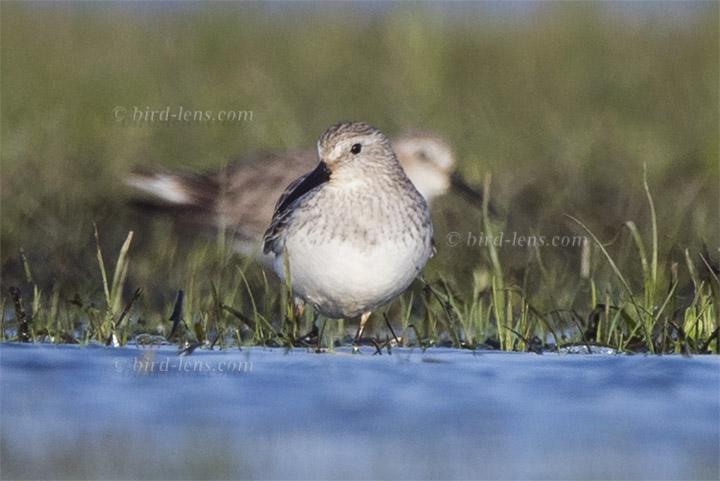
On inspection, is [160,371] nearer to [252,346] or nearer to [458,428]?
[252,346]

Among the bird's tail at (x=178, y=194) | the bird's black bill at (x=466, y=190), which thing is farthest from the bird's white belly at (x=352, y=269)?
the bird's black bill at (x=466, y=190)

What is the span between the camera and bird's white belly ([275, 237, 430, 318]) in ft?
20.1

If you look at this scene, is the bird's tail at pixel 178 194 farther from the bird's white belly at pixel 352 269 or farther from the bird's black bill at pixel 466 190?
the bird's white belly at pixel 352 269

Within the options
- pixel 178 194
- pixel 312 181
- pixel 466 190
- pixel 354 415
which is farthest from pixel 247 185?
pixel 354 415

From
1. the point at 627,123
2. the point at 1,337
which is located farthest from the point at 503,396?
the point at 627,123

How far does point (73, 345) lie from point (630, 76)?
8.78 metres

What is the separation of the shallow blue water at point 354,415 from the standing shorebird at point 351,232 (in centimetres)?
46

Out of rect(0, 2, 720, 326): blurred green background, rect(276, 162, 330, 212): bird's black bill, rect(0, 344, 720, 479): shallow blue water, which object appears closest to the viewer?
rect(0, 344, 720, 479): shallow blue water

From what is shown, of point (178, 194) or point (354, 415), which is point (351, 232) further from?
point (178, 194)

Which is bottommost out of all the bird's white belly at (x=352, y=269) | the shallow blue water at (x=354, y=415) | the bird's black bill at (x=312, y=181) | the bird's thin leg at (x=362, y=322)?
the shallow blue water at (x=354, y=415)

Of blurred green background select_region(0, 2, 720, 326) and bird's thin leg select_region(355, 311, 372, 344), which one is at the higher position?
blurred green background select_region(0, 2, 720, 326)

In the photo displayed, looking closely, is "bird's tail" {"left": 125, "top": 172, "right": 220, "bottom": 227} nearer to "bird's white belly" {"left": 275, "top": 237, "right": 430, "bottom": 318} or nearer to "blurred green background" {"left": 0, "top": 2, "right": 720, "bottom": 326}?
"blurred green background" {"left": 0, "top": 2, "right": 720, "bottom": 326}

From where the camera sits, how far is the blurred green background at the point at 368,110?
337 inches

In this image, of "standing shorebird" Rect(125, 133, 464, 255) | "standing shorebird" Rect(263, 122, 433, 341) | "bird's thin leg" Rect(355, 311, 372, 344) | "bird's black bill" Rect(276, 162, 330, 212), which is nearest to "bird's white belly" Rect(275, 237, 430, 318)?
"standing shorebird" Rect(263, 122, 433, 341)
